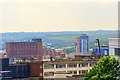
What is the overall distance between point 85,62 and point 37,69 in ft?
3.63

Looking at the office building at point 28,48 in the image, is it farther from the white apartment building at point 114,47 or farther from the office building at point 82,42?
the white apartment building at point 114,47

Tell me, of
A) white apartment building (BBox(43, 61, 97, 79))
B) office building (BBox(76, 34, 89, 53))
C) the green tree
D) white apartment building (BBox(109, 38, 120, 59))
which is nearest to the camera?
the green tree

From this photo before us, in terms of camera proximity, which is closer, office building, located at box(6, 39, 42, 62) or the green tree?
the green tree

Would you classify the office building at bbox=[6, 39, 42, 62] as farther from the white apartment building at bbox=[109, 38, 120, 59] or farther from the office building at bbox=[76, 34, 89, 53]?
the white apartment building at bbox=[109, 38, 120, 59]

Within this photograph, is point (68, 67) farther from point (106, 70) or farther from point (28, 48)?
point (28, 48)

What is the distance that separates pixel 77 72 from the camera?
882 centimetres

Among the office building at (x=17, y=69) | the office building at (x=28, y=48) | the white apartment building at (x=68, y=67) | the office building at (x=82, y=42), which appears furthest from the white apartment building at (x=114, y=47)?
the office building at (x=82, y=42)

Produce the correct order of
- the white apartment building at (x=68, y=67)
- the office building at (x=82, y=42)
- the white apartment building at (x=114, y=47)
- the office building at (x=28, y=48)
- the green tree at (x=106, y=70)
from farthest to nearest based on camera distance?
the office building at (x=82, y=42) < the office building at (x=28, y=48) < the white apartment building at (x=68, y=67) < the white apartment building at (x=114, y=47) < the green tree at (x=106, y=70)

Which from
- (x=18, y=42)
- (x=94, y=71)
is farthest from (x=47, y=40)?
(x=94, y=71)

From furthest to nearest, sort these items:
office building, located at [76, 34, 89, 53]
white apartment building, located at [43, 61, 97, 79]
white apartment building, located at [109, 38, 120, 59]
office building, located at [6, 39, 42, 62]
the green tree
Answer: office building, located at [76, 34, 89, 53] < office building, located at [6, 39, 42, 62] < white apartment building, located at [43, 61, 97, 79] < white apartment building, located at [109, 38, 120, 59] < the green tree

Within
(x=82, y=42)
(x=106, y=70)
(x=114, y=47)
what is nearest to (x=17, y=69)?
(x=114, y=47)

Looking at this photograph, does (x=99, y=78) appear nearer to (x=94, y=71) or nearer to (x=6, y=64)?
(x=94, y=71)

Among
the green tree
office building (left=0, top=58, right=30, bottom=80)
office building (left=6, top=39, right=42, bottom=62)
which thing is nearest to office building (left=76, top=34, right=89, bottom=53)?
office building (left=6, top=39, right=42, bottom=62)

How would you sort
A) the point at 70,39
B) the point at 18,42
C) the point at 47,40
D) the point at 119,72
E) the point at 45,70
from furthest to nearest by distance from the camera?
the point at 70,39 < the point at 47,40 < the point at 18,42 < the point at 45,70 < the point at 119,72
